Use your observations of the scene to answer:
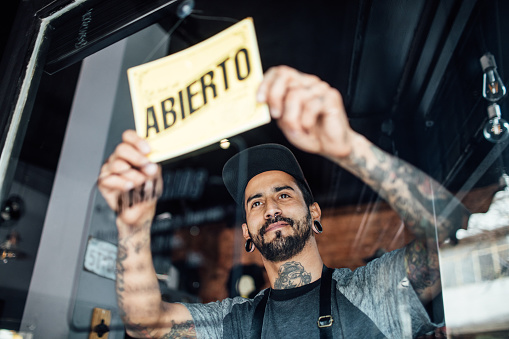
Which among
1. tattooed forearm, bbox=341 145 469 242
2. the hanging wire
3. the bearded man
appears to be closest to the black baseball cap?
the bearded man

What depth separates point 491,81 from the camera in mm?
1246

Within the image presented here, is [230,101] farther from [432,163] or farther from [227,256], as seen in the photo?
[227,256]

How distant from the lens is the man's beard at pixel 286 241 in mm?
1076

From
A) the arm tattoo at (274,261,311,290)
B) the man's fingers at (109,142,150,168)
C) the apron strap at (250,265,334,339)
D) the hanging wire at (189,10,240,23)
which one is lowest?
the apron strap at (250,265,334,339)

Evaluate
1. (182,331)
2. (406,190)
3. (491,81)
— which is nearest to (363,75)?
(491,81)

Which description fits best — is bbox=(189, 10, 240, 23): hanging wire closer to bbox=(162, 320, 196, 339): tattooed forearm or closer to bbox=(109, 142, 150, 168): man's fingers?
bbox=(109, 142, 150, 168): man's fingers

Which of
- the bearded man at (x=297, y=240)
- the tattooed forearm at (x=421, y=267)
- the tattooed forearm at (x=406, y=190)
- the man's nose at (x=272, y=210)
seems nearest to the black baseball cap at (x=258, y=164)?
the bearded man at (x=297, y=240)

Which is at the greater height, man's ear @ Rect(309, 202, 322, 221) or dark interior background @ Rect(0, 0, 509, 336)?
dark interior background @ Rect(0, 0, 509, 336)

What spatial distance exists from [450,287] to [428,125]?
2.31ft

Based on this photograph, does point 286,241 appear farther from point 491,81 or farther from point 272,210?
point 491,81

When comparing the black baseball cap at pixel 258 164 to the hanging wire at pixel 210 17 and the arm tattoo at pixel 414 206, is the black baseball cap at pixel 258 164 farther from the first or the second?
the hanging wire at pixel 210 17

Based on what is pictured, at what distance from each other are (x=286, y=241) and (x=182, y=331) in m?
0.41

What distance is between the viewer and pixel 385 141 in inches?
52.2

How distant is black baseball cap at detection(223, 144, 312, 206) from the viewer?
1.18m
